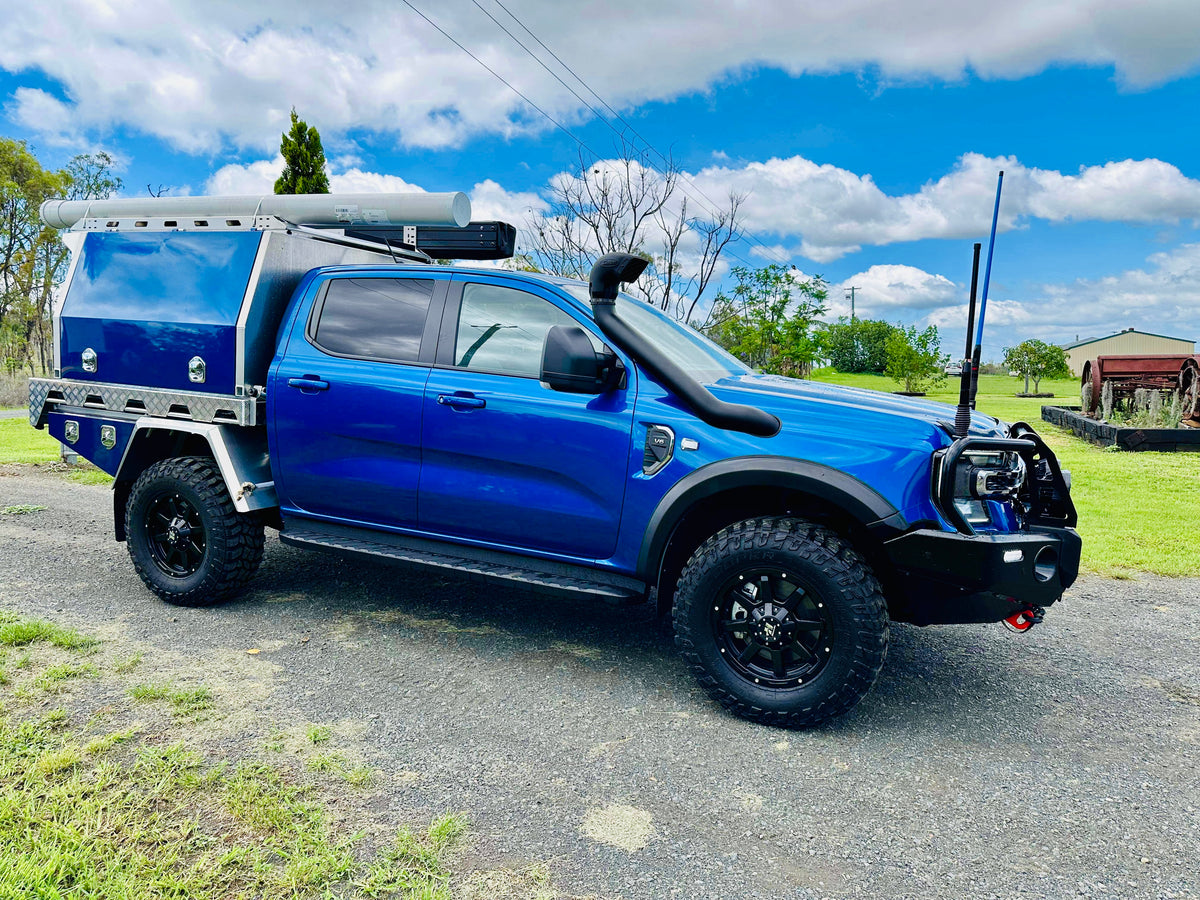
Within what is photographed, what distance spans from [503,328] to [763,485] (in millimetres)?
1562

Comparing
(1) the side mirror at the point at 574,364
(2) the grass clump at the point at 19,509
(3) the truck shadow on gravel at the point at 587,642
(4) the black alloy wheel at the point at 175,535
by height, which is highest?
(1) the side mirror at the point at 574,364

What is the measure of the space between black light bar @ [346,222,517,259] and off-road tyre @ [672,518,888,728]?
106 inches

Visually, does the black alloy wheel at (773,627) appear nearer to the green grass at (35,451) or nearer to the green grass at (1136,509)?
the green grass at (1136,509)

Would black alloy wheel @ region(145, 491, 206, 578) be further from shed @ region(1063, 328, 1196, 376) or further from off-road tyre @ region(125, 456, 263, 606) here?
shed @ region(1063, 328, 1196, 376)

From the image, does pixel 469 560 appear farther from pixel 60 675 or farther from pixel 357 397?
pixel 60 675

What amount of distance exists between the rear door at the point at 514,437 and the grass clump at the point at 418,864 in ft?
4.97

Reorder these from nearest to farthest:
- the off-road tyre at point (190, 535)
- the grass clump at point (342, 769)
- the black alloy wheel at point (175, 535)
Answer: the grass clump at point (342, 769) → the off-road tyre at point (190, 535) → the black alloy wheel at point (175, 535)

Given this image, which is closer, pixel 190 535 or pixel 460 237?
pixel 190 535

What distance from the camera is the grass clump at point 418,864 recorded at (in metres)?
2.38

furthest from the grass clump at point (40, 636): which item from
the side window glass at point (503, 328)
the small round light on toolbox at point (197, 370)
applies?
the side window glass at point (503, 328)

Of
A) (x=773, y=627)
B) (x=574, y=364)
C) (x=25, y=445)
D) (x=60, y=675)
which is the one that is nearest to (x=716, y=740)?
(x=773, y=627)

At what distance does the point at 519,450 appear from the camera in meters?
3.97

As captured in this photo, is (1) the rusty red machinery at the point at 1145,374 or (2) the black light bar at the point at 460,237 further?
(1) the rusty red machinery at the point at 1145,374

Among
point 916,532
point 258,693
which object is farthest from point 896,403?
point 258,693
